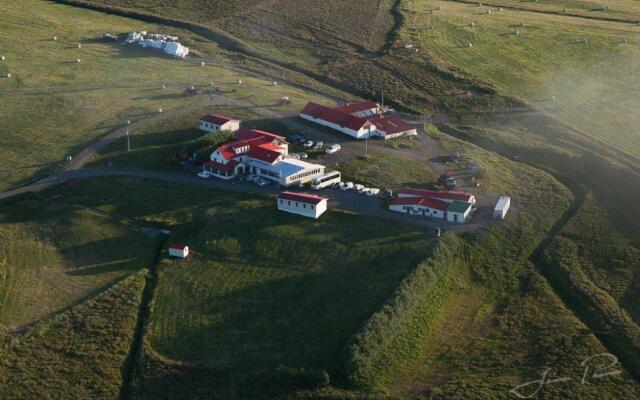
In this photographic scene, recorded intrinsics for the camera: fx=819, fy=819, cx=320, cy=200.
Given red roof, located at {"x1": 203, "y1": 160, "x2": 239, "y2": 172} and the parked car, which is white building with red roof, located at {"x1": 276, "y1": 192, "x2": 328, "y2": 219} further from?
the parked car

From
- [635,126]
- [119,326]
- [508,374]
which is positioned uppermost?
[635,126]

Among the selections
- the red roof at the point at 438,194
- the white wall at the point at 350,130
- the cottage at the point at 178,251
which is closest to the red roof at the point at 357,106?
the white wall at the point at 350,130

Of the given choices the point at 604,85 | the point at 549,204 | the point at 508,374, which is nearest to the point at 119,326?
the point at 508,374

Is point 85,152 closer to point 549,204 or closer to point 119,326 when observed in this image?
point 119,326

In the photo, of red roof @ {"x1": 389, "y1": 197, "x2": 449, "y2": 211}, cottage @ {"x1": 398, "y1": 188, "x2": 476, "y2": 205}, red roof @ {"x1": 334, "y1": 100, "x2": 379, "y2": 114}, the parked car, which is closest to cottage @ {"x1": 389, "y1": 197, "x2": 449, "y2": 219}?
red roof @ {"x1": 389, "y1": 197, "x2": 449, "y2": 211}

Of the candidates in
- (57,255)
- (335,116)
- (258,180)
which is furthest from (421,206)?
(57,255)

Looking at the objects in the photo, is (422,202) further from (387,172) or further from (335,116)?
(335,116)

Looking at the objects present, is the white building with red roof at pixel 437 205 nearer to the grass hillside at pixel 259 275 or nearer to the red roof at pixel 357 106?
the grass hillside at pixel 259 275
